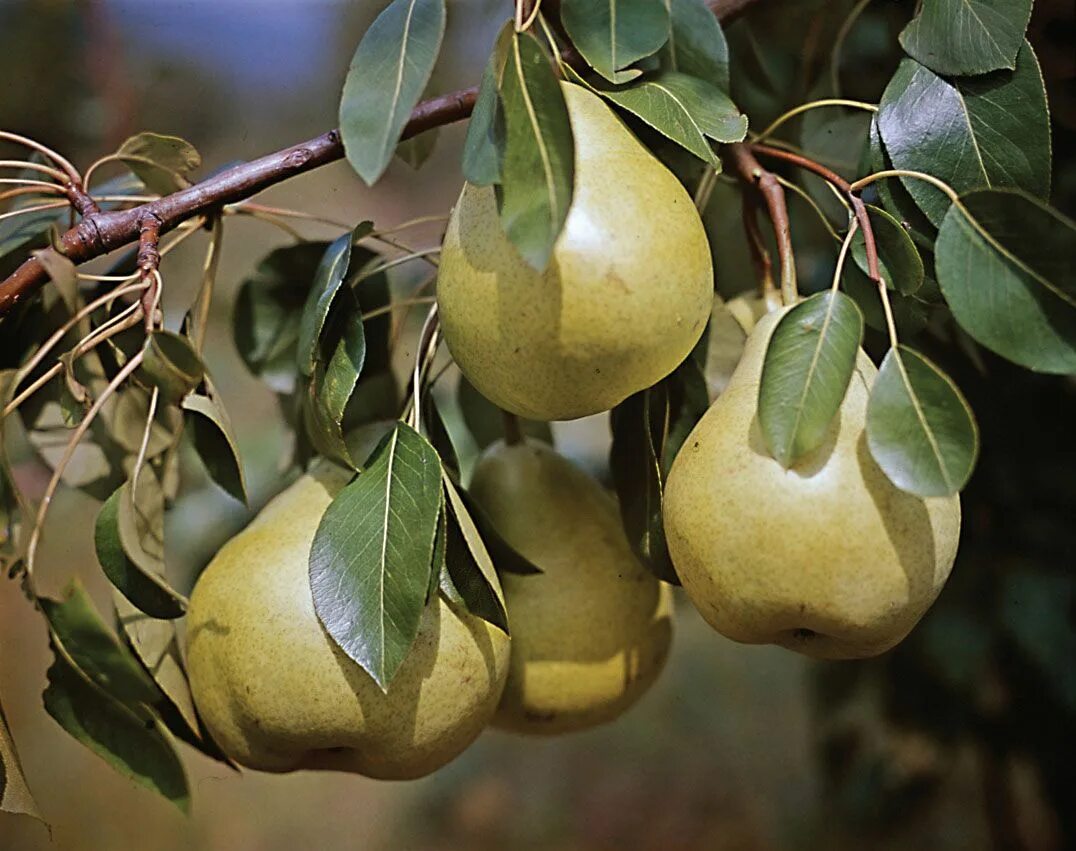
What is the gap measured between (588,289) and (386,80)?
13 centimetres

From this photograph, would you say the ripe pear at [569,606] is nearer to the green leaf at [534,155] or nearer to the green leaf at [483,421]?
the green leaf at [483,421]

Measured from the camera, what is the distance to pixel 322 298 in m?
0.58

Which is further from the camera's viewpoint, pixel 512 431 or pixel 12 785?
pixel 512 431

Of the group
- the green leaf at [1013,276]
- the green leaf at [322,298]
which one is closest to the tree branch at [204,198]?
the green leaf at [322,298]

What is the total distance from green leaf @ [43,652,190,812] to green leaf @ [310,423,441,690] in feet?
0.57

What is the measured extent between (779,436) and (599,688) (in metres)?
0.26

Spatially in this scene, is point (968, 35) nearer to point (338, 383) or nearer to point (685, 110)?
point (685, 110)

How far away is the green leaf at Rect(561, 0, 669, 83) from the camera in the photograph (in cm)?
54

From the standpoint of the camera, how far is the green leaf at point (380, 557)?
1.69 ft

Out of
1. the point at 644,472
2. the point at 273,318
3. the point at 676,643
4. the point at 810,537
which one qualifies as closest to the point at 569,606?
the point at 644,472

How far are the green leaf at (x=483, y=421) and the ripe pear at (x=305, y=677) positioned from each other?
267 mm

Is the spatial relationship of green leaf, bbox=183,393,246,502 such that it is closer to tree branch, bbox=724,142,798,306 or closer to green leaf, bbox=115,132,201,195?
green leaf, bbox=115,132,201,195

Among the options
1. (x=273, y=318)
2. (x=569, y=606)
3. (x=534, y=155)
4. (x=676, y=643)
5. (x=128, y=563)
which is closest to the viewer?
(x=534, y=155)

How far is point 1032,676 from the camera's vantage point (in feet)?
3.26
